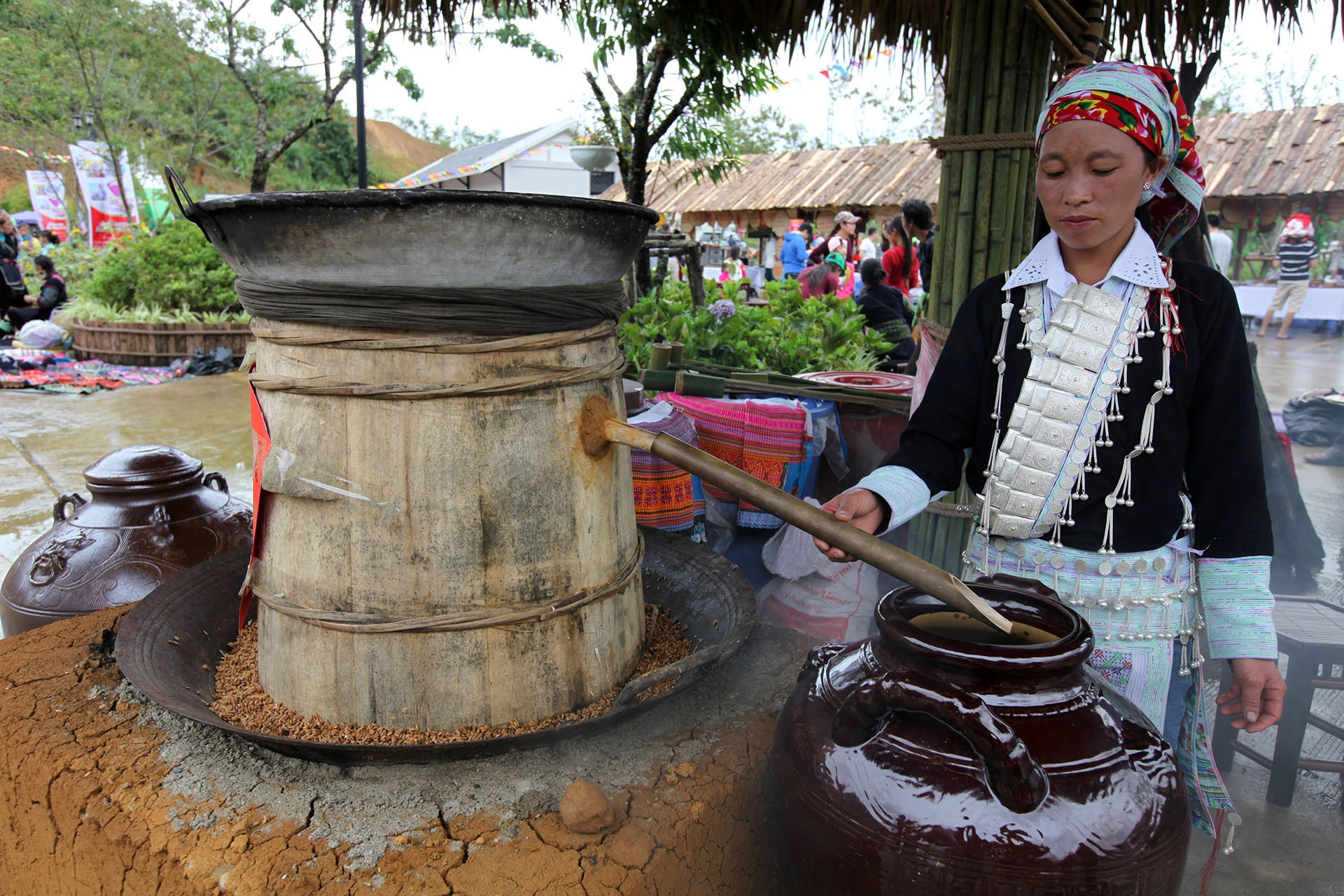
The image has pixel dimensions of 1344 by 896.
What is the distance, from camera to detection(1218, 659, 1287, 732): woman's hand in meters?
1.59

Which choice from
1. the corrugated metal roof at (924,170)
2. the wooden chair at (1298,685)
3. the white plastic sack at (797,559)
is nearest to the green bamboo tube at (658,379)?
the white plastic sack at (797,559)

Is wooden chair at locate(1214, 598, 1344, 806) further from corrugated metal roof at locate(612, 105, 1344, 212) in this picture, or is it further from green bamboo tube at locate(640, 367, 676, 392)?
corrugated metal roof at locate(612, 105, 1344, 212)

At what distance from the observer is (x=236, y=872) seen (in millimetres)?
1321

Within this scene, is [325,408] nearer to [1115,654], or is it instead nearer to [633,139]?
[1115,654]

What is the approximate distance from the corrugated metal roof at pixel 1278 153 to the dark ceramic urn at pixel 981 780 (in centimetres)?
1392

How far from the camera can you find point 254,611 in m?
2.17

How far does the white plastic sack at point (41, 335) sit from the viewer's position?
1062cm

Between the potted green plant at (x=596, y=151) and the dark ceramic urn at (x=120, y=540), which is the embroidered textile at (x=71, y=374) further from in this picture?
the dark ceramic urn at (x=120, y=540)

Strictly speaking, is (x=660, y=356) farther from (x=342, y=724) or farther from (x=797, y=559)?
(x=342, y=724)

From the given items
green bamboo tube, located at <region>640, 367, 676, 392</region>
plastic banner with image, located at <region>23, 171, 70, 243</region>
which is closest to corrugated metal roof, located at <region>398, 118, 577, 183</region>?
plastic banner with image, located at <region>23, 171, 70, 243</region>

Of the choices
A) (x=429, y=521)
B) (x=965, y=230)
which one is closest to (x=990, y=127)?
(x=965, y=230)

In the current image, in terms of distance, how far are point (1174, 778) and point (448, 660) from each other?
1226mm

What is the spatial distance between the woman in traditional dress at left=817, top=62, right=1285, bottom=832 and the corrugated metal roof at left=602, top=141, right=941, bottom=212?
12.3 m

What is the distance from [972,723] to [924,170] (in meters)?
15.5
